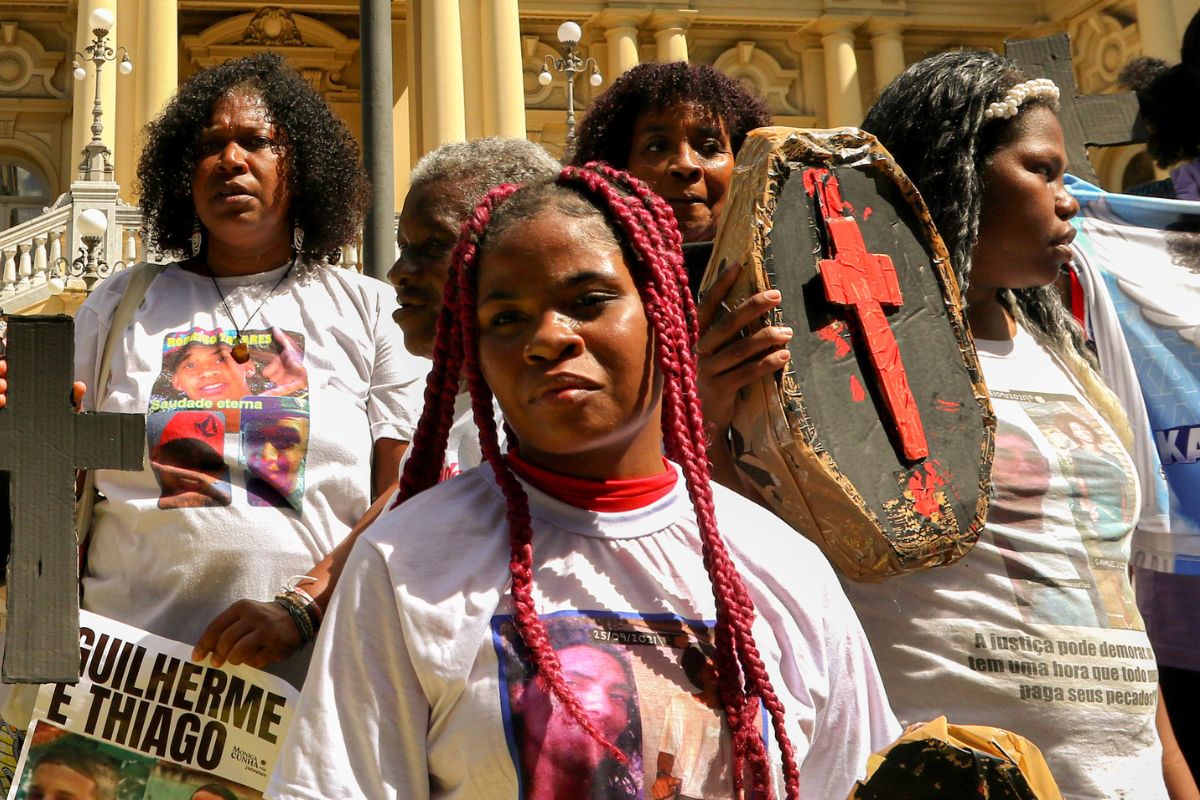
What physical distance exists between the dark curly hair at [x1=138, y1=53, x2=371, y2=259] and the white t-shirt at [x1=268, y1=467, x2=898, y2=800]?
1.60m

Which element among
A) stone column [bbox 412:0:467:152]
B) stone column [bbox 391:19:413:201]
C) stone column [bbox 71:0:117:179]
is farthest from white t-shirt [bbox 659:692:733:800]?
stone column [bbox 391:19:413:201]

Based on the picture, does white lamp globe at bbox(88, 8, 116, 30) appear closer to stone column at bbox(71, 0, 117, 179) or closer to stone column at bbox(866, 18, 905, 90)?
stone column at bbox(71, 0, 117, 179)

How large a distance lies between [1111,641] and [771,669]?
37.5 inches

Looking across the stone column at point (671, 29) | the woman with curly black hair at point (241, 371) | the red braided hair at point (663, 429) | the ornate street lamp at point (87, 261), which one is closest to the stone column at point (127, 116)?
the ornate street lamp at point (87, 261)

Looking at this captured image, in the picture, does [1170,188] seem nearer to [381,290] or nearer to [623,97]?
[623,97]

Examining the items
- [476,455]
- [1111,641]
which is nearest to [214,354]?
[476,455]

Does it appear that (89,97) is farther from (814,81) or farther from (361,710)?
(361,710)

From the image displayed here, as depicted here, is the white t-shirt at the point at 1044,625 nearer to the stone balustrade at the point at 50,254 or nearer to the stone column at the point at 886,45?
the stone balustrade at the point at 50,254

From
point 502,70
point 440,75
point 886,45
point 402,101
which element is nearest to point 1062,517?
point 440,75

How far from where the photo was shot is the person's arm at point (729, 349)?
7.49ft

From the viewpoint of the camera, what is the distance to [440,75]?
23.7m

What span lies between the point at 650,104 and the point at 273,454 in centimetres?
102

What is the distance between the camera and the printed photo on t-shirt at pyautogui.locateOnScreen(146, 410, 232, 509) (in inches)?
112

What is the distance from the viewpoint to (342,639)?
1723mm
